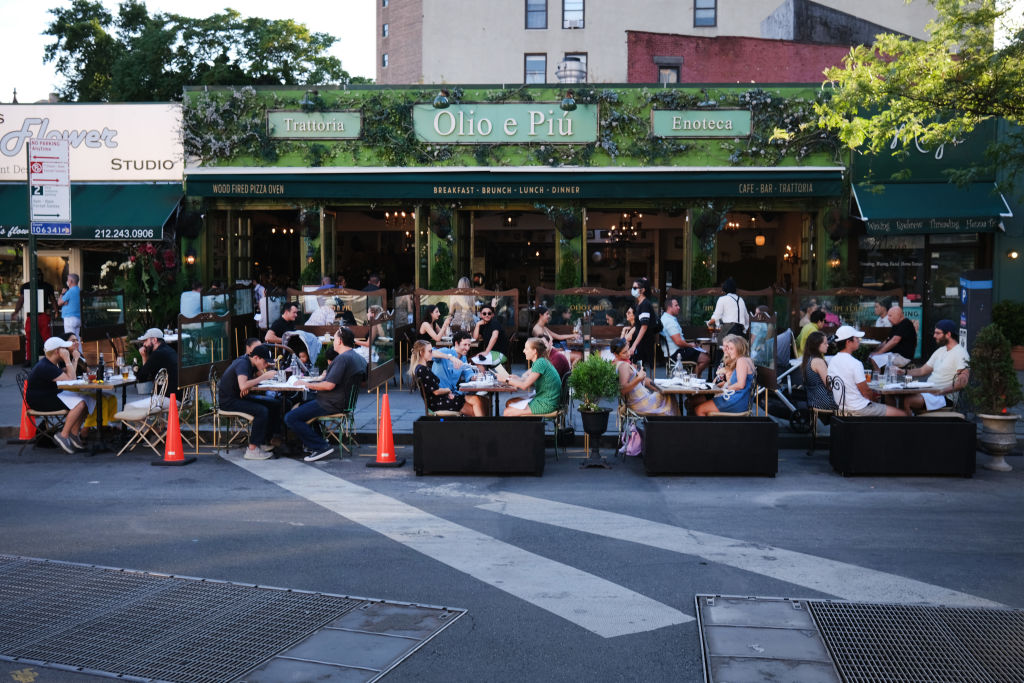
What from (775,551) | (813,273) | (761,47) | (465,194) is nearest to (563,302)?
(465,194)

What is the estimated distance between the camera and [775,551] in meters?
7.75

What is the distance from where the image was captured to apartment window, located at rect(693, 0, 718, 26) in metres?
38.4

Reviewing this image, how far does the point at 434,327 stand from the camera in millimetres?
18328

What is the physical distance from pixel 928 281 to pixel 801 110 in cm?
471

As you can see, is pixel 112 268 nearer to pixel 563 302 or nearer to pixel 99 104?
pixel 99 104

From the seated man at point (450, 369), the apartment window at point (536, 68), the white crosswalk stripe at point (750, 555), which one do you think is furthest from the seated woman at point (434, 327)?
the apartment window at point (536, 68)

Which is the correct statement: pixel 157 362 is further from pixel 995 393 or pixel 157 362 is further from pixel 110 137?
pixel 110 137

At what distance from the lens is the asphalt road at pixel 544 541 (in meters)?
6.10

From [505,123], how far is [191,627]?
55.7 ft

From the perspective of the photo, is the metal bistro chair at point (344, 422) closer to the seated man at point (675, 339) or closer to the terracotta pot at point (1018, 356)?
the seated man at point (675, 339)

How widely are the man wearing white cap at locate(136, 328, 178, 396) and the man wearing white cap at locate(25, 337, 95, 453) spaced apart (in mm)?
819

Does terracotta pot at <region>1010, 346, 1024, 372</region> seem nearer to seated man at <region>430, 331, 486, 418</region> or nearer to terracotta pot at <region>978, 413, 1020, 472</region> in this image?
terracotta pot at <region>978, 413, 1020, 472</region>

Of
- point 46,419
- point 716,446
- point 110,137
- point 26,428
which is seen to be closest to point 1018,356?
point 716,446

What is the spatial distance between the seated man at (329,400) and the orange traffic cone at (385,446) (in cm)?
58
